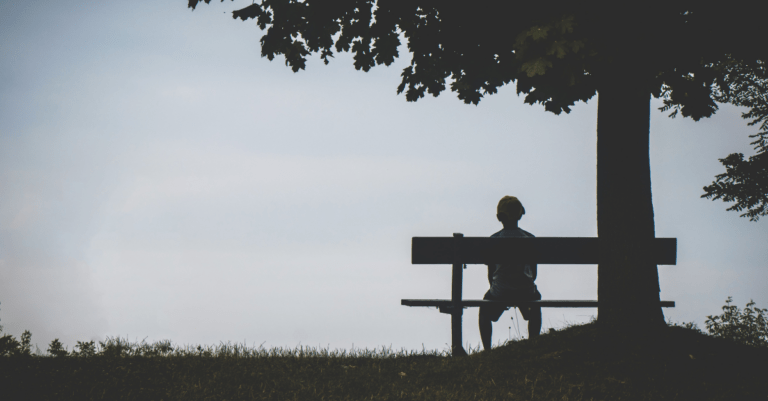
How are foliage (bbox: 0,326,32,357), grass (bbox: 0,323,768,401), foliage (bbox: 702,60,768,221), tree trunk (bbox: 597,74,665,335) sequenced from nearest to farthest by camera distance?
grass (bbox: 0,323,768,401)
tree trunk (bbox: 597,74,665,335)
foliage (bbox: 0,326,32,357)
foliage (bbox: 702,60,768,221)

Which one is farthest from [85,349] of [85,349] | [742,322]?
[742,322]

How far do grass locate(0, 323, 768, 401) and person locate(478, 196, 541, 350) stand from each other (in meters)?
0.44

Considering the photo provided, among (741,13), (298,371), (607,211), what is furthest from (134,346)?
(741,13)

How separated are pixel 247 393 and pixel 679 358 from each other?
413 centimetres

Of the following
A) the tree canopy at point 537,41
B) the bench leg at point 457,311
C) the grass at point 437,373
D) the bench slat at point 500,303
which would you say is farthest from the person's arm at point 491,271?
the tree canopy at point 537,41

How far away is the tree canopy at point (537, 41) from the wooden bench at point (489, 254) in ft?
5.03

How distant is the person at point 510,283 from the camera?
6168 mm

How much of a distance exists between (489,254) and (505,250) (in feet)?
0.63

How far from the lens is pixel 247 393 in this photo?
4602mm

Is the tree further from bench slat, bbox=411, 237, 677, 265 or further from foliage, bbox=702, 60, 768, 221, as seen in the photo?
foliage, bbox=702, 60, 768, 221

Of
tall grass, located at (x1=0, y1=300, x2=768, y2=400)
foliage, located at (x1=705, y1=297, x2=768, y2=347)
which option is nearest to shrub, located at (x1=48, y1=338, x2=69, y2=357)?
tall grass, located at (x1=0, y1=300, x2=768, y2=400)

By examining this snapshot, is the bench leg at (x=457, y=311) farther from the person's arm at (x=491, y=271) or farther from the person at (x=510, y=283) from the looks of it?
the person's arm at (x=491, y=271)

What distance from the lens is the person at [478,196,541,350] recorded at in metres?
6.17

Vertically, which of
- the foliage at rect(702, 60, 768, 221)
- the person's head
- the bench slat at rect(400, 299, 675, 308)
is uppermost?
the foliage at rect(702, 60, 768, 221)
